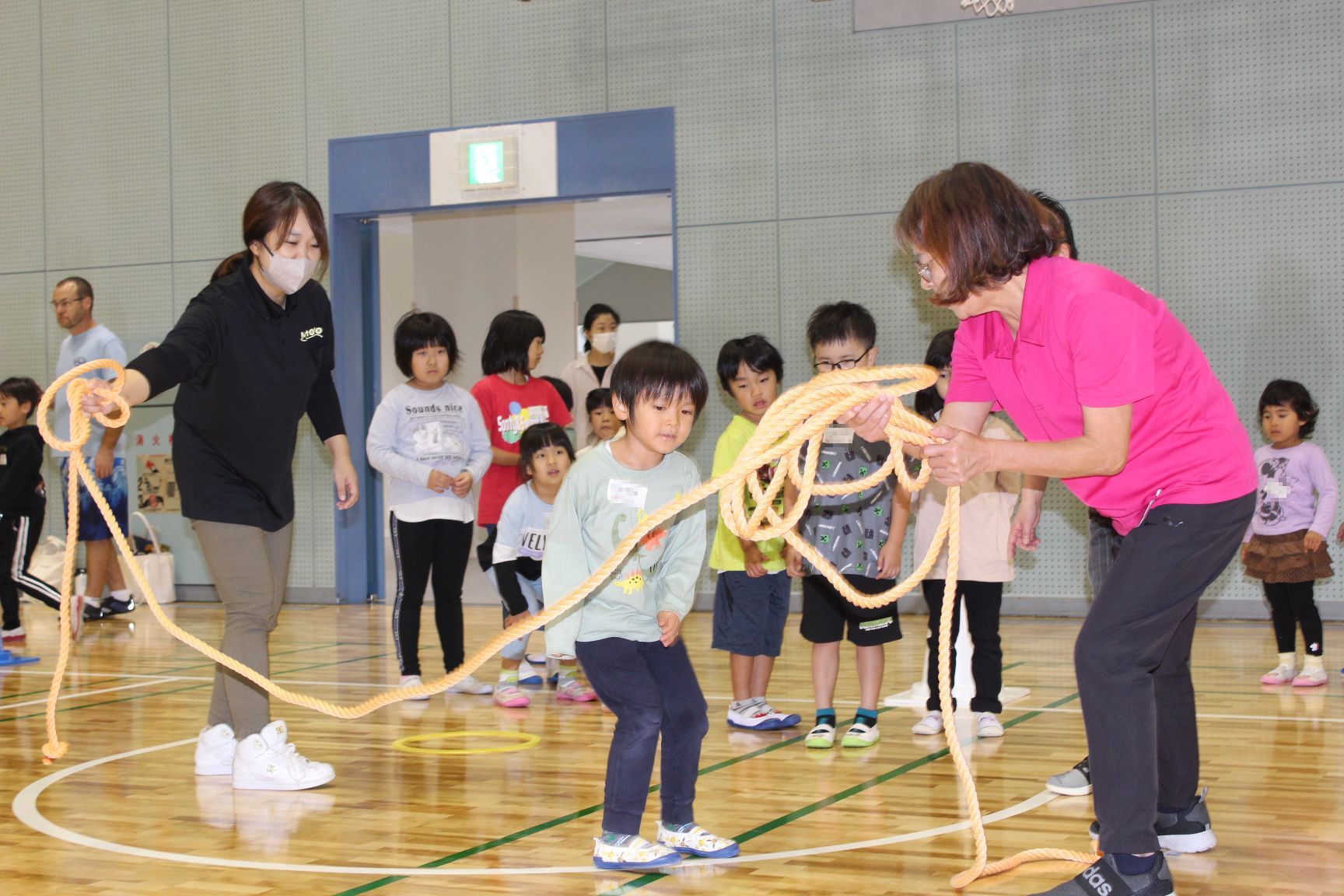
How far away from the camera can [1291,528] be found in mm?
5672

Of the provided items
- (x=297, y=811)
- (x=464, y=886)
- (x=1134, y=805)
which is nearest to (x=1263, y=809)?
(x=1134, y=805)

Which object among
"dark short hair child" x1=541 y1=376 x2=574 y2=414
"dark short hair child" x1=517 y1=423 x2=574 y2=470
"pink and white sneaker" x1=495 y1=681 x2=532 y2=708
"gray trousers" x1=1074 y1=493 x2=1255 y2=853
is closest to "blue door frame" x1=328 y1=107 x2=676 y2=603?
"dark short hair child" x1=541 y1=376 x2=574 y2=414

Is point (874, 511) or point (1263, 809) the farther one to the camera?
point (874, 511)

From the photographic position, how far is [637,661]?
318cm

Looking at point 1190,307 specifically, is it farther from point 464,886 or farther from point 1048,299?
point 464,886

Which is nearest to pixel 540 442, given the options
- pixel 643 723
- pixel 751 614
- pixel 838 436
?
pixel 751 614

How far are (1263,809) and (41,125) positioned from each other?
31.6 ft

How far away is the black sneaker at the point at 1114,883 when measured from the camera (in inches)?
99.6

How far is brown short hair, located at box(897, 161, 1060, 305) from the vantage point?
2.46 m

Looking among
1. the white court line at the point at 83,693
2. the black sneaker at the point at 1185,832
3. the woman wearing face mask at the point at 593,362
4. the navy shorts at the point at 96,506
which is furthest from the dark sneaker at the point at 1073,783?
the navy shorts at the point at 96,506

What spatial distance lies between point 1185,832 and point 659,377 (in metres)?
1.56

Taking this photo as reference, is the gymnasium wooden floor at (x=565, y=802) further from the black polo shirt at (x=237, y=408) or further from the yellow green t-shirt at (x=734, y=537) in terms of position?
the black polo shirt at (x=237, y=408)

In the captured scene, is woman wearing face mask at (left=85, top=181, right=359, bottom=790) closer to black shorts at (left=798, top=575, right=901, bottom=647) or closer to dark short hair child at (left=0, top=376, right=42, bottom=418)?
black shorts at (left=798, top=575, right=901, bottom=647)

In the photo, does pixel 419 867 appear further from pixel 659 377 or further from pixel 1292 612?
pixel 1292 612
